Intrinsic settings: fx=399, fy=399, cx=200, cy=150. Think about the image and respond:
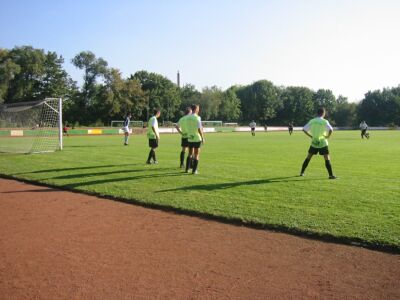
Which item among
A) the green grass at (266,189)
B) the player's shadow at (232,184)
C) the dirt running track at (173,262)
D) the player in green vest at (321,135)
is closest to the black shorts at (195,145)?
the green grass at (266,189)

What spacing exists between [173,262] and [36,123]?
24114 millimetres

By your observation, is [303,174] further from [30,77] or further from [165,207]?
[30,77]

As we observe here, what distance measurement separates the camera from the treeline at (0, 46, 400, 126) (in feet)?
238

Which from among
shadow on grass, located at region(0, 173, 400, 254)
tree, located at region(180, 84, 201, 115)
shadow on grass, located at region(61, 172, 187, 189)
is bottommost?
shadow on grass, located at region(0, 173, 400, 254)

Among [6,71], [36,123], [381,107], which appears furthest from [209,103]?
[36,123]

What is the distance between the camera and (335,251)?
552 cm

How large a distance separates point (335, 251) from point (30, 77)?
3038 inches

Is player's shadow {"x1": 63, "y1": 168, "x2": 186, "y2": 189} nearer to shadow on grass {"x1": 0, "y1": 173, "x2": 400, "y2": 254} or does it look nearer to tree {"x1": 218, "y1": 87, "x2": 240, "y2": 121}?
shadow on grass {"x1": 0, "y1": 173, "x2": 400, "y2": 254}

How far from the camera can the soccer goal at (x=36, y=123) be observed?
75.0 ft

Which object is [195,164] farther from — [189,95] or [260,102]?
[260,102]

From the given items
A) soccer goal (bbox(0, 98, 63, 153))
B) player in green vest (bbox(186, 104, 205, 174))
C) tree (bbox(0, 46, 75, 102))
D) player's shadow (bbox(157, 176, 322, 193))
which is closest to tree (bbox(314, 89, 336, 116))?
tree (bbox(0, 46, 75, 102))

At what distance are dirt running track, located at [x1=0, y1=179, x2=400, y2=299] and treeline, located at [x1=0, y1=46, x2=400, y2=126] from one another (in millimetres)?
67610

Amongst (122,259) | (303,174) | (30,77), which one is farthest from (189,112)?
(30,77)

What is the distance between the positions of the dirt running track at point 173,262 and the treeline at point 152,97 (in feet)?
222
